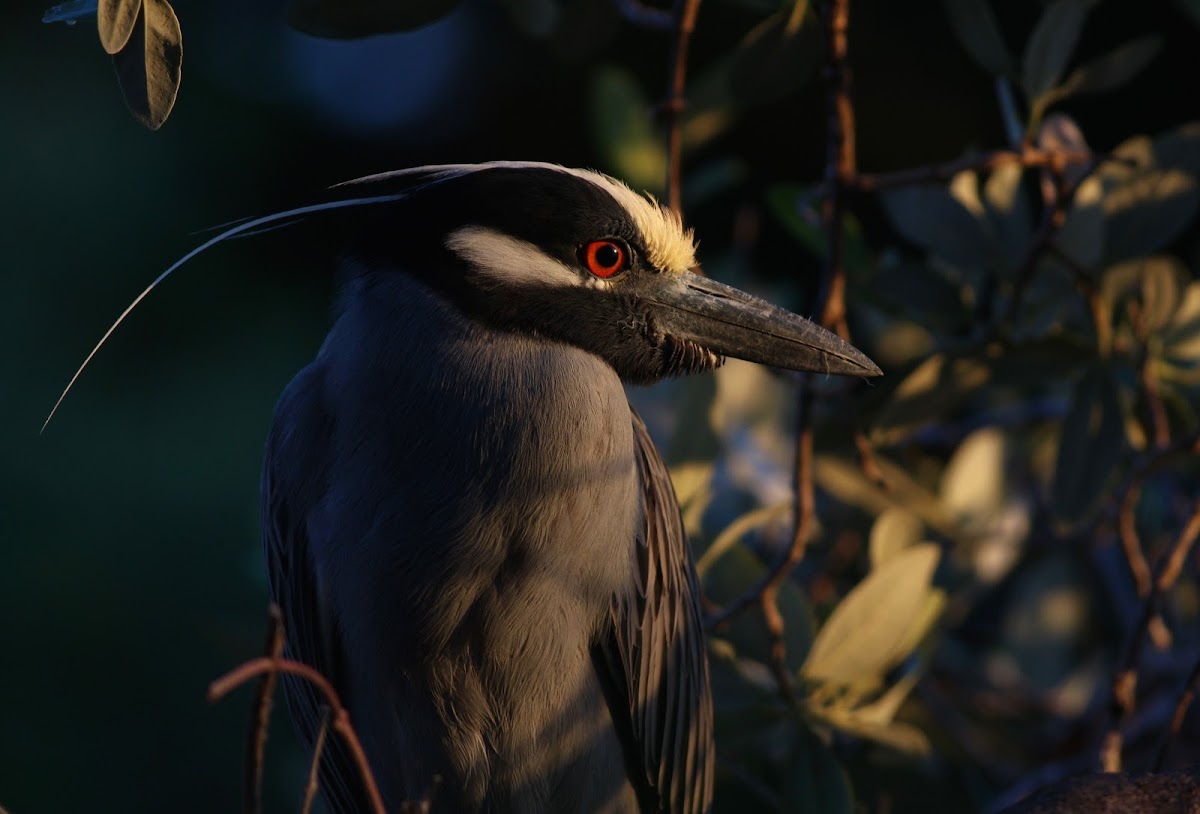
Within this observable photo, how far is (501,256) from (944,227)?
3.20 feet

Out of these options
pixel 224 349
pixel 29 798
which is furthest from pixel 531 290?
pixel 224 349

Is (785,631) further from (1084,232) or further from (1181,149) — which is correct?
(1181,149)

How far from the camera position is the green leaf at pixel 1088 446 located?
2598 millimetres

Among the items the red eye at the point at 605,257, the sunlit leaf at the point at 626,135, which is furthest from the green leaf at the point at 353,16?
the sunlit leaf at the point at 626,135

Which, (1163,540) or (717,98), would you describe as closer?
(717,98)

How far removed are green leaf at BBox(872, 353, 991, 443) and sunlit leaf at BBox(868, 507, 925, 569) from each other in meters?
0.18

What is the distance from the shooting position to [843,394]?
2770 millimetres

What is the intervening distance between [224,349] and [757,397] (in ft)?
11.2

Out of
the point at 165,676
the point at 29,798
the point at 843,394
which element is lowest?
the point at 29,798

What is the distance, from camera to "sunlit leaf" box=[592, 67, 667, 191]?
343 centimetres

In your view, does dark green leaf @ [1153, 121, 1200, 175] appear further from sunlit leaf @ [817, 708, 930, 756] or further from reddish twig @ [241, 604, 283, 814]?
reddish twig @ [241, 604, 283, 814]

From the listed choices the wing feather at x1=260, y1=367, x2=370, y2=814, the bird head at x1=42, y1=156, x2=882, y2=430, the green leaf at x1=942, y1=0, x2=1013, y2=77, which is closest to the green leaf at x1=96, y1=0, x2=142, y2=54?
the bird head at x1=42, y1=156, x2=882, y2=430

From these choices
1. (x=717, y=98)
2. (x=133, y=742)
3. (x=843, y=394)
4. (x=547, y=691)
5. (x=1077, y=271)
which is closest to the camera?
(x=547, y=691)

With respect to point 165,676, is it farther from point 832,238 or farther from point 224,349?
point 832,238
